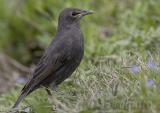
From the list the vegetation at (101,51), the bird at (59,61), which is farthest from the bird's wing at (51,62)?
the vegetation at (101,51)

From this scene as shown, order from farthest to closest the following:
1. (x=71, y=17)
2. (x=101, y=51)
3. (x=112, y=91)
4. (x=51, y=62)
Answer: (x=101, y=51)
(x=71, y=17)
(x=51, y=62)
(x=112, y=91)

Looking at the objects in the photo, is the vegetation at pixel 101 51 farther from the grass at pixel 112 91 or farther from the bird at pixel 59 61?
the bird at pixel 59 61

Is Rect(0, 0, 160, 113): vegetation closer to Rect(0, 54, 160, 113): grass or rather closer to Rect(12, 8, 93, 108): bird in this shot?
Rect(0, 54, 160, 113): grass

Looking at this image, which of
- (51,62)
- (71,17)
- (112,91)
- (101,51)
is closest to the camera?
(112,91)

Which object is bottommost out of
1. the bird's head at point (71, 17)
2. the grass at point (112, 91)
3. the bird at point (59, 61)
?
the grass at point (112, 91)

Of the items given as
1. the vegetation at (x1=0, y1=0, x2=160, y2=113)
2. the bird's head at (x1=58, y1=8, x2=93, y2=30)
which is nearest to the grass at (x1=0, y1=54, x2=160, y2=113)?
the vegetation at (x1=0, y1=0, x2=160, y2=113)

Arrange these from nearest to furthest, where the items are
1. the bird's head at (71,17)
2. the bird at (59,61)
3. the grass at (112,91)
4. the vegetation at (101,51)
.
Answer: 1. the grass at (112,91)
2. the vegetation at (101,51)
3. the bird at (59,61)
4. the bird's head at (71,17)

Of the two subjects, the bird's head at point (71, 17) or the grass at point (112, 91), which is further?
the bird's head at point (71, 17)

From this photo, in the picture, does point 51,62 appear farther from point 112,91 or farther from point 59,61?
point 112,91

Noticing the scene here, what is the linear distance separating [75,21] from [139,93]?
7.75ft

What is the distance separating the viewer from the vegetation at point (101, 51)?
511 centimetres

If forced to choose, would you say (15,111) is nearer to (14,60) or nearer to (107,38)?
(107,38)

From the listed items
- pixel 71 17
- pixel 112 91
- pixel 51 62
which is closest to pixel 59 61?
pixel 51 62

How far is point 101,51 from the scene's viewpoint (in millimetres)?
8422
